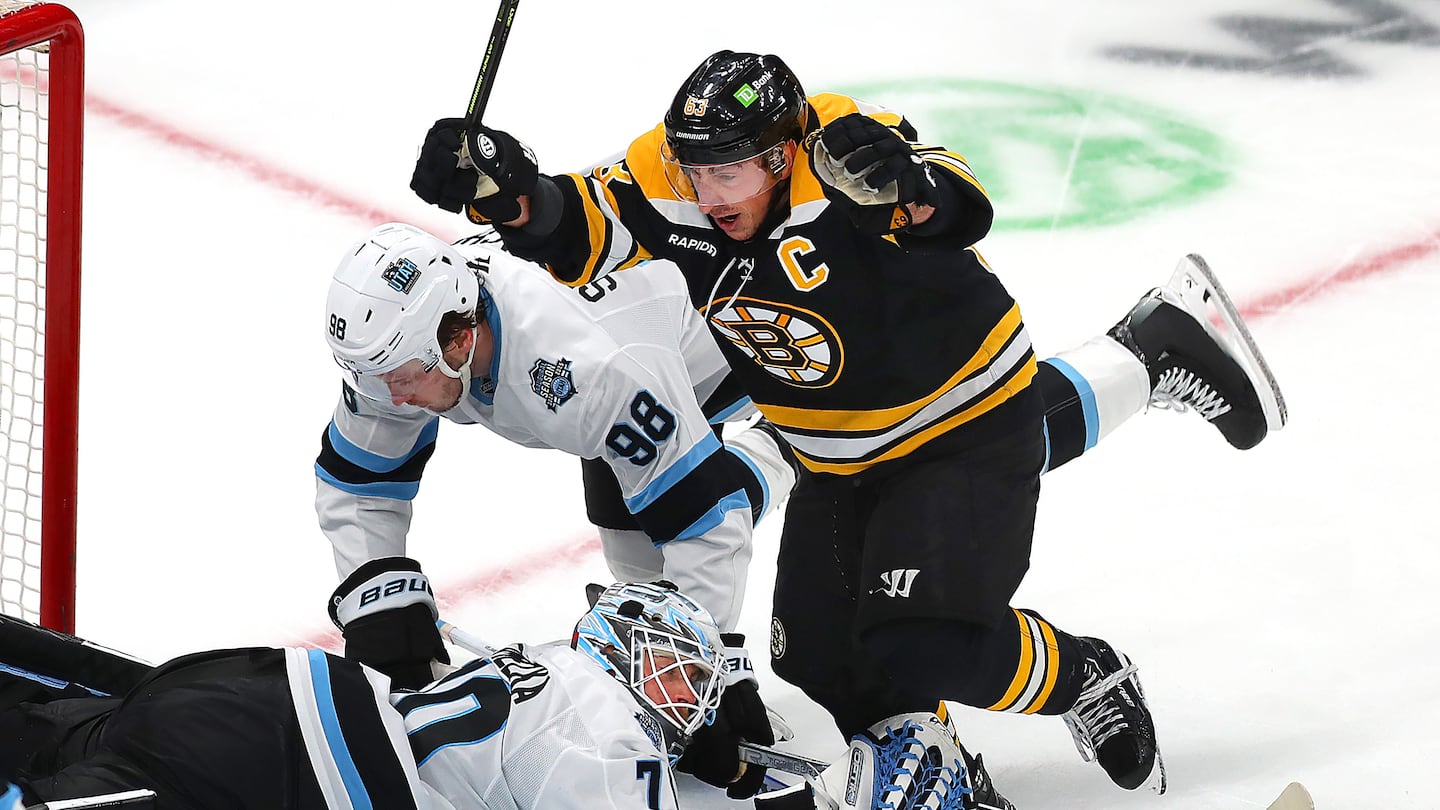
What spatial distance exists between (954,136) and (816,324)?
2.65 meters

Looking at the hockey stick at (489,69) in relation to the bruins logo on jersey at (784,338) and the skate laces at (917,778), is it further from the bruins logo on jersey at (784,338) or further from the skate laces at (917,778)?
the skate laces at (917,778)

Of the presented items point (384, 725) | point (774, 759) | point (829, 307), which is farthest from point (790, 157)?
point (384, 725)

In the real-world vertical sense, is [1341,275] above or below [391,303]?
above

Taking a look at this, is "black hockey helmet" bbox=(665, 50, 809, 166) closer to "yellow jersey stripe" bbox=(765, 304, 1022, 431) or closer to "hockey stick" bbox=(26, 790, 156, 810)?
"yellow jersey stripe" bbox=(765, 304, 1022, 431)

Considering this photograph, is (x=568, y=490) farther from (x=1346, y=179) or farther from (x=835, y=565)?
(x=1346, y=179)

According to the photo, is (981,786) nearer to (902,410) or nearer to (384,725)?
(902,410)

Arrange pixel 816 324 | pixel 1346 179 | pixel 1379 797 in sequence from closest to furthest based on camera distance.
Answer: pixel 816 324 → pixel 1379 797 → pixel 1346 179

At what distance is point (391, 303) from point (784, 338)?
0.59m

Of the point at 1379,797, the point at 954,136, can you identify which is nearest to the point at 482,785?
the point at 1379,797

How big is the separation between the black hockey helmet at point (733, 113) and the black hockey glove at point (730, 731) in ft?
2.29

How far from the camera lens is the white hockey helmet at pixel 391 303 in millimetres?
2221

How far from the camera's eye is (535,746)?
6.00 feet

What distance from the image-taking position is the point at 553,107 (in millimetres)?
5027

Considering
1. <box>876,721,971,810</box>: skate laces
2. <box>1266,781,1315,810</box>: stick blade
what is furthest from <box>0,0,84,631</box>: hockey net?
<box>1266,781,1315,810</box>: stick blade
